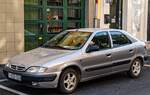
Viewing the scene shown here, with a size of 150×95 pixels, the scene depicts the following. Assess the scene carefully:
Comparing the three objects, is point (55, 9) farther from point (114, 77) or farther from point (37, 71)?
point (37, 71)

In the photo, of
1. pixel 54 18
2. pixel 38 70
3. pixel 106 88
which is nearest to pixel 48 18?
pixel 54 18

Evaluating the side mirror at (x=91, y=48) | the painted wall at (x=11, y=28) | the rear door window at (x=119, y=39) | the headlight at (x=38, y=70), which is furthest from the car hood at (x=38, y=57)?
the painted wall at (x=11, y=28)

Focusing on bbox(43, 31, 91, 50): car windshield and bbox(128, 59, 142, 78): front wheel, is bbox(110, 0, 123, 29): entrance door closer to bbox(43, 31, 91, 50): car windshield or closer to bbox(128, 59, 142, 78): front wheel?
bbox(128, 59, 142, 78): front wheel

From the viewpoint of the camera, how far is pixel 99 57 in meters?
9.09

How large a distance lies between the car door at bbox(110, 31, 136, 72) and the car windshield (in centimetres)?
86

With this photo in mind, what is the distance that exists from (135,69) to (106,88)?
1.64 m

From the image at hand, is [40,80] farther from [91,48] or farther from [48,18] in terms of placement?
[48,18]

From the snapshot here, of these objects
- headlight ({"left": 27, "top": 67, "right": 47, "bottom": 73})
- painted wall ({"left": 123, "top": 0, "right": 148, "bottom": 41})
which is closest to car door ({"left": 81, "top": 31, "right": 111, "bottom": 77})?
headlight ({"left": 27, "top": 67, "right": 47, "bottom": 73})

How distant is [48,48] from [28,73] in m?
1.43

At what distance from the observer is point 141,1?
19.2 metres

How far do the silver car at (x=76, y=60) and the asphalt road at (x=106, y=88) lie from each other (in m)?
0.31

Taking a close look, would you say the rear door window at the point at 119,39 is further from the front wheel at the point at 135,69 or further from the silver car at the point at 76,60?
the front wheel at the point at 135,69

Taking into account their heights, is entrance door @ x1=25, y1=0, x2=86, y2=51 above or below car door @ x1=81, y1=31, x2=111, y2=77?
above

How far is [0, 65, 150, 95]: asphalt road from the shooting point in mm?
8641
